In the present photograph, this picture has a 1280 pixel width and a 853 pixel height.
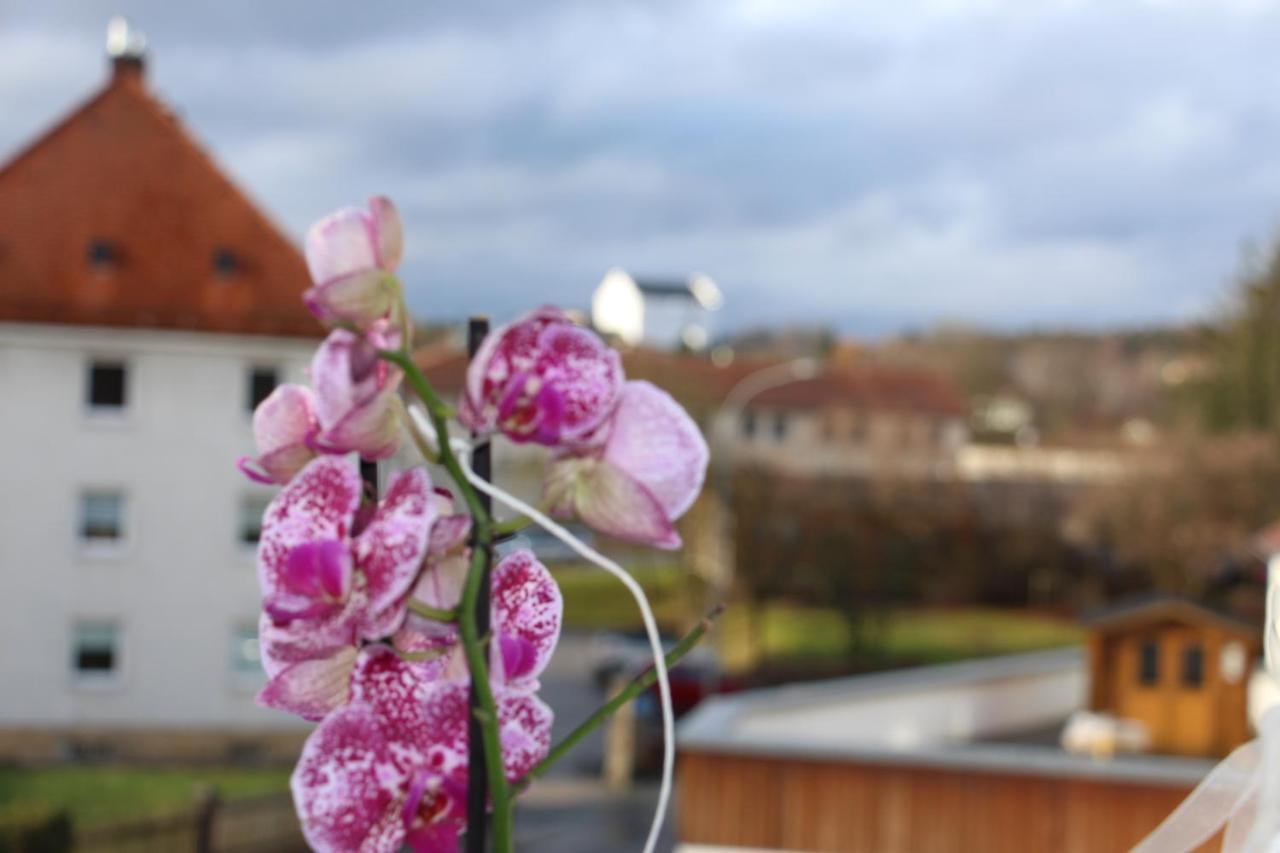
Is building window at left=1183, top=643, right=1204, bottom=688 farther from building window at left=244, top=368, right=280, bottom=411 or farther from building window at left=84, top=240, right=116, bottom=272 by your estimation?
building window at left=84, top=240, right=116, bottom=272

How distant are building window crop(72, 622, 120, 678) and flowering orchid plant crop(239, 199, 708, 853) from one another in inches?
742

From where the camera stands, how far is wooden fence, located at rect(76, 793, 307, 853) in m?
10.9

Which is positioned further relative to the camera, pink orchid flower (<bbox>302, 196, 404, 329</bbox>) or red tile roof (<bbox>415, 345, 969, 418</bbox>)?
red tile roof (<bbox>415, 345, 969, 418</bbox>)

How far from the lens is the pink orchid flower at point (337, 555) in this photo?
508 mm

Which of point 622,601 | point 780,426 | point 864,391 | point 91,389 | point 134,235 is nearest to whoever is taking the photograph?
point 91,389

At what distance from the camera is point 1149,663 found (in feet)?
42.5

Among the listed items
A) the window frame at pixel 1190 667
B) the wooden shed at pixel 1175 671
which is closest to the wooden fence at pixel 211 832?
the wooden shed at pixel 1175 671

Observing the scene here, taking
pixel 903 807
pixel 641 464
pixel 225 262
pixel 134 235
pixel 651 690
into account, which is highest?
pixel 134 235

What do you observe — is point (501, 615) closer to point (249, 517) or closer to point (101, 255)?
point (249, 517)

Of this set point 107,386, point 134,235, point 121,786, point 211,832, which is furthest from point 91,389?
point 211,832

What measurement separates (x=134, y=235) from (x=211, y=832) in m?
9.87

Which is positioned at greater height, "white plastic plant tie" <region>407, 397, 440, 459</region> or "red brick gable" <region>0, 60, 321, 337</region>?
"red brick gable" <region>0, 60, 321, 337</region>

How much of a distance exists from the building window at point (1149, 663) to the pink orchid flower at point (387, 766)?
43.0ft

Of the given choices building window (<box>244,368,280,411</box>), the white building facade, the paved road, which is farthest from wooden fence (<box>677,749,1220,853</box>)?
building window (<box>244,368,280,411</box>)
